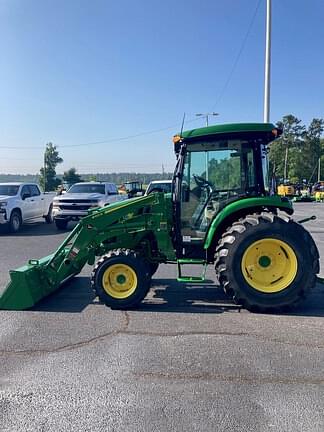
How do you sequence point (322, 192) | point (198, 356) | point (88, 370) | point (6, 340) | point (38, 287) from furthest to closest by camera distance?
point (322, 192), point (38, 287), point (6, 340), point (198, 356), point (88, 370)

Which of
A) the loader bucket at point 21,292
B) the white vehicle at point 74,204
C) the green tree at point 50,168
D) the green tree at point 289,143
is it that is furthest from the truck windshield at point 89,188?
the green tree at point 289,143

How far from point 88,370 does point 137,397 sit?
683 mm

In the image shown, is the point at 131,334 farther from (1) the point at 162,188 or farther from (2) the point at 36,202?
(2) the point at 36,202

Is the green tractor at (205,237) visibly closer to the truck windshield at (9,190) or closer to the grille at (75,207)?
the grille at (75,207)

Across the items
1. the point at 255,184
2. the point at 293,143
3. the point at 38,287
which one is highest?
the point at 293,143

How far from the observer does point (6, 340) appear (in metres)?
4.21

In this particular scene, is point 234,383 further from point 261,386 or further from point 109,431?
point 109,431

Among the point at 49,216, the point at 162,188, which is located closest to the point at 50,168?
the point at 49,216

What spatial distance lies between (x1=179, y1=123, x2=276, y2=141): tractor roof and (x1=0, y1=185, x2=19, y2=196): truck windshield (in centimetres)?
1111

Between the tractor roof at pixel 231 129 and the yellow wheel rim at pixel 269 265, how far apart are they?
5.33ft

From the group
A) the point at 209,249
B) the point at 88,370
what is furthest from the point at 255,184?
the point at 88,370

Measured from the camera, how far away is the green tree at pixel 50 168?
51344mm

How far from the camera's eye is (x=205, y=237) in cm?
562

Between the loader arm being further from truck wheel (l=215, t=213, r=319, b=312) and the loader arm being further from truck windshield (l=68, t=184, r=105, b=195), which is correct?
truck windshield (l=68, t=184, r=105, b=195)
